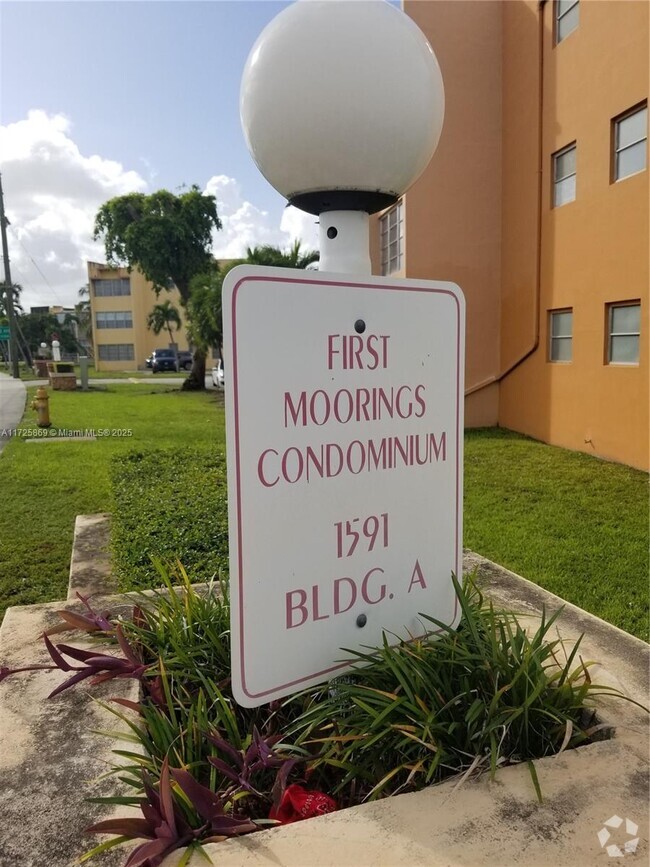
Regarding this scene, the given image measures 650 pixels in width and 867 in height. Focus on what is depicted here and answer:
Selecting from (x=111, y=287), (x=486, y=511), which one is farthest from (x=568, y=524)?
(x=111, y=287)

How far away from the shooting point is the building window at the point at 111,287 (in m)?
57.1

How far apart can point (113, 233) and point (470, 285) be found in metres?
24.5

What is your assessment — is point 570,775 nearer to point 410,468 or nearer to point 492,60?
point 410,468

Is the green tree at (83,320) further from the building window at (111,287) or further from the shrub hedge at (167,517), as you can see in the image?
the shrub hedge at (167,517)

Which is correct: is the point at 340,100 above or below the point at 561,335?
above

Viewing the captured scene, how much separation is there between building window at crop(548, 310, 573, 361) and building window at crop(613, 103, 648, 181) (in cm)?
A: 227

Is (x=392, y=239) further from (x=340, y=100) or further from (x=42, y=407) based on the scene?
(x=340, y=100)

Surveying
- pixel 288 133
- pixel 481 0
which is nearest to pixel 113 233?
pixel 481 0

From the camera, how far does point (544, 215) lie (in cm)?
1093

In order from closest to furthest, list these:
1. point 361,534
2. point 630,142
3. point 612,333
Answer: point 361,534, point 630,142, point 612,333

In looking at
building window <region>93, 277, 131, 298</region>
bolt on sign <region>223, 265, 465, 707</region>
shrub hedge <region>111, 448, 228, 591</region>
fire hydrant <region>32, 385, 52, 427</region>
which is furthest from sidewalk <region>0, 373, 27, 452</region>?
building window <region>93, 277, 131, 298</region>

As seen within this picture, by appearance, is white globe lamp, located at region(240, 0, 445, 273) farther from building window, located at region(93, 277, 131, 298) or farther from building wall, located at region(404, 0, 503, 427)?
building window, located at region(93, 277, 131, 298)

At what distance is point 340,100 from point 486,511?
518cm

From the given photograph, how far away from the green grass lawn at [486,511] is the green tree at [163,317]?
45784 millimetres
